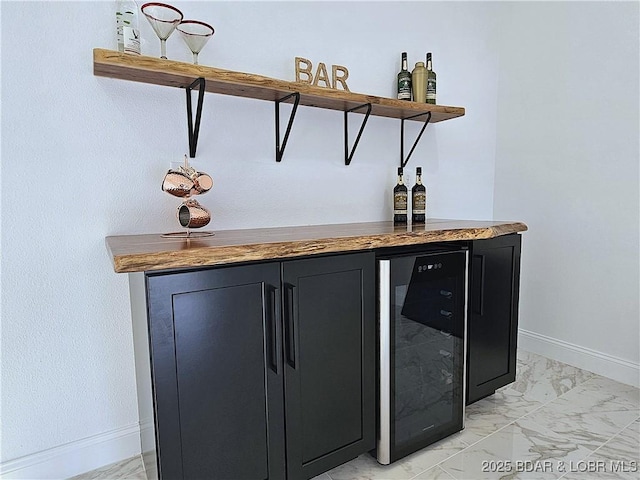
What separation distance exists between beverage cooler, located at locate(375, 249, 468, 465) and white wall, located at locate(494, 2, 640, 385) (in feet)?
3.98

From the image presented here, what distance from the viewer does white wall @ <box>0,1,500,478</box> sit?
1363mm

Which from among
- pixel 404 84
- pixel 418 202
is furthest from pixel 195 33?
pixel 418 202

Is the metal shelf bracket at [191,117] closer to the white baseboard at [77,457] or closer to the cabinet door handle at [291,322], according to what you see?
the cabinet door handle at [291,322]

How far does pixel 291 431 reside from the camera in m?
1.30

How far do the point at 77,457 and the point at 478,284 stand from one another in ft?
6.01

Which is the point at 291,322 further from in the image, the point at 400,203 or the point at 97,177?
the point at 400,203

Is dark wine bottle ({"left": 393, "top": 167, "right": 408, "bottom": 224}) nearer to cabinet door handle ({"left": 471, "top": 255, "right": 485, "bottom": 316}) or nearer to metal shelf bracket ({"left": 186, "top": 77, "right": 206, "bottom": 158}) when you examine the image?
cabinet door handle ({"left": 471, "top": 255, "right": 485, "bottom": 316})

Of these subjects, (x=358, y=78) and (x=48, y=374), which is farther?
(x=358, y=78)

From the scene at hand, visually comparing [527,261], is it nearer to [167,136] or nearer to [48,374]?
[167,136]

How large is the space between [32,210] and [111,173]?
29 cm

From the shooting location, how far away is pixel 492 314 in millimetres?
1898

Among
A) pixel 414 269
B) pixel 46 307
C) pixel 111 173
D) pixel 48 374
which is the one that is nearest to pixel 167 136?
pixel 111 173

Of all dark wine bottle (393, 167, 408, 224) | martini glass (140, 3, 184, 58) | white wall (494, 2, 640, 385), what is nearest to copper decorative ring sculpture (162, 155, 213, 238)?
martini glass (140, 3, 184, 58)

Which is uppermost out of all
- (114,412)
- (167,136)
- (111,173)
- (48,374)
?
(167,136)
